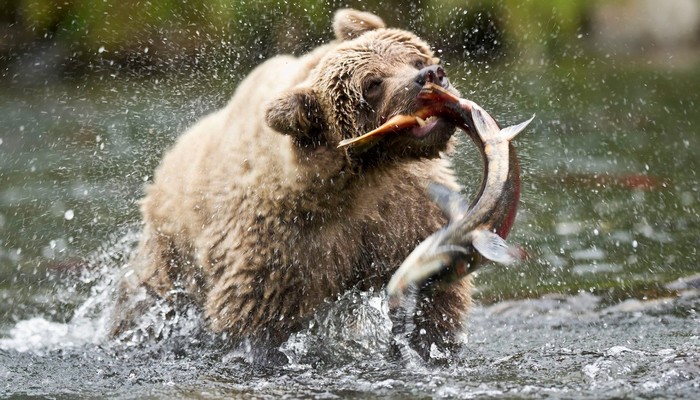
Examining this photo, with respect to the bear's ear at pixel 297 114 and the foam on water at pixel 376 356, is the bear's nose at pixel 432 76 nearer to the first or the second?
the bear's ear at pixel 297 114

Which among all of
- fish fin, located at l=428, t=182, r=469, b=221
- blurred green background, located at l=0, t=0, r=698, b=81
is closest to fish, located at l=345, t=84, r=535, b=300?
fish fin, located at l=428, t=182, r=469, b=221

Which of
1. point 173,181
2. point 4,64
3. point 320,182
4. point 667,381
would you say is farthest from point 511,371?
point 4,64

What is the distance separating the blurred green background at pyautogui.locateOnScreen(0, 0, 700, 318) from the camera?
26.6 feet

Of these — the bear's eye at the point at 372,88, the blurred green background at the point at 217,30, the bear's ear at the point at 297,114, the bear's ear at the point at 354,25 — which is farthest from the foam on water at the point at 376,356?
the blurred green background at the point at 217,30

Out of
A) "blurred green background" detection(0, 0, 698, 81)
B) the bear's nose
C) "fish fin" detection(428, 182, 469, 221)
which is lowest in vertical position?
"blurred green background" detection(0, 0, 698, 81)

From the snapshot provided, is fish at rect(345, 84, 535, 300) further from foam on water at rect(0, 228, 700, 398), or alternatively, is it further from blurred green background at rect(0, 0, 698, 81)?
blurred green background at rect(0, 0, 698, 81)

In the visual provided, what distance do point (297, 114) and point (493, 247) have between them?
1336mm

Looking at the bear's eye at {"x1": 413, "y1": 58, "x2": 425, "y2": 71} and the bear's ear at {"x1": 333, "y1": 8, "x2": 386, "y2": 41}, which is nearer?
the bear's eye at {"x1": 413, "y1": 58, "x2": 425, "y2": 71}

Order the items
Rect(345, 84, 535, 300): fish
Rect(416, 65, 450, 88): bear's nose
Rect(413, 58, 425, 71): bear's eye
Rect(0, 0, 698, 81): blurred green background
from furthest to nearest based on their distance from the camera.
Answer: Rect(0, 0, 698, 81): blurred green background
Rect(413, 58, 425, 71): bear's eye
Rect(416, 65, 450, 88): bear's nose
Rect(345, 84, 535, 300): fish

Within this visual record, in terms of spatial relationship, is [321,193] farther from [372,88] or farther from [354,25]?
[354,25]

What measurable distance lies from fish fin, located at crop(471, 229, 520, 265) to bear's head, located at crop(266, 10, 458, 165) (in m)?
0.82

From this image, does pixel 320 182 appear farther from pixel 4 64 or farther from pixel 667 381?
pixel 4 64

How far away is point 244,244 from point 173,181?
98 centimetres

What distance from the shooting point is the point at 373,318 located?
5613 mm
